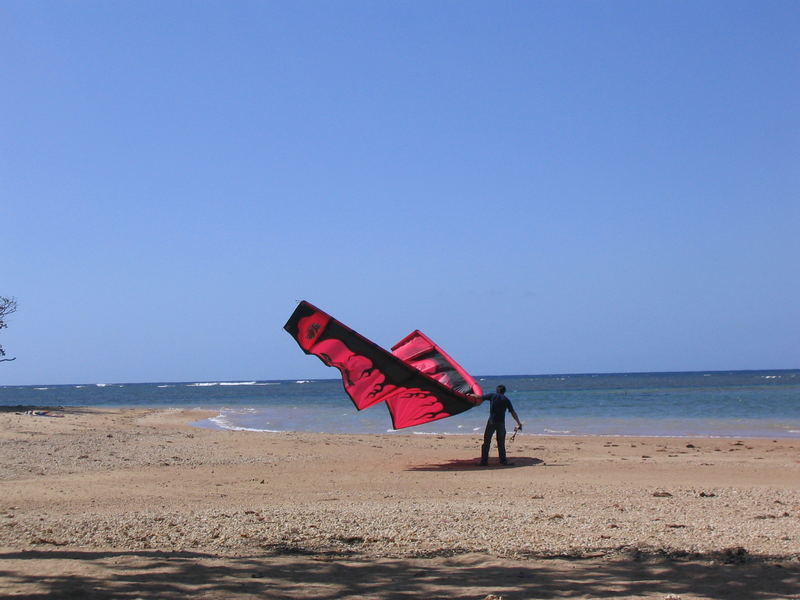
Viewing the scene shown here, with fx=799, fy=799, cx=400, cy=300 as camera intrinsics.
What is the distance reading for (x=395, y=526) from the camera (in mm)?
6820

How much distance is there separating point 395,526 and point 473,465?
6157 mm

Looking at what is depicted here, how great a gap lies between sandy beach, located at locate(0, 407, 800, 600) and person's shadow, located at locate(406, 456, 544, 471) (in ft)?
0.21

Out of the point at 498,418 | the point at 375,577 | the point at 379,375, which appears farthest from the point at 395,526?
the point at 379,375

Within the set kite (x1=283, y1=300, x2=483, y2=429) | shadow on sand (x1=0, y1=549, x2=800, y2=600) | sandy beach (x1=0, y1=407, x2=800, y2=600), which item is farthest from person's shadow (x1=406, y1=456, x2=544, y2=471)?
shadow on sand (x1=0, y1=549, x2=800, y2=600)

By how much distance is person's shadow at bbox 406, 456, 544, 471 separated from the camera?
40.5 feet

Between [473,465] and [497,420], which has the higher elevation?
[497,420]

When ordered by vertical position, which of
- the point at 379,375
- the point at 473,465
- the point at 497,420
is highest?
the point at 379,375

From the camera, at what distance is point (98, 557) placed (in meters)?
5.52

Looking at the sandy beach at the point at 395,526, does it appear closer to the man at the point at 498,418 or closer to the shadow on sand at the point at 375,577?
the shadow on sand at the point at 375,577

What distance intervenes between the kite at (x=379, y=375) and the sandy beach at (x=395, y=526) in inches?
37.7

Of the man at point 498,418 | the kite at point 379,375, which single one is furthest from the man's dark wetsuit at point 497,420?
the kite at point 379,375

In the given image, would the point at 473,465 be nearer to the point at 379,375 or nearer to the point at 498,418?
the point at 498,418

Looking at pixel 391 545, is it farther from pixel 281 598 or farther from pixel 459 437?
pixel 459 437

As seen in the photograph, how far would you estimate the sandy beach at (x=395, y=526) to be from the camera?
16.0 feet
